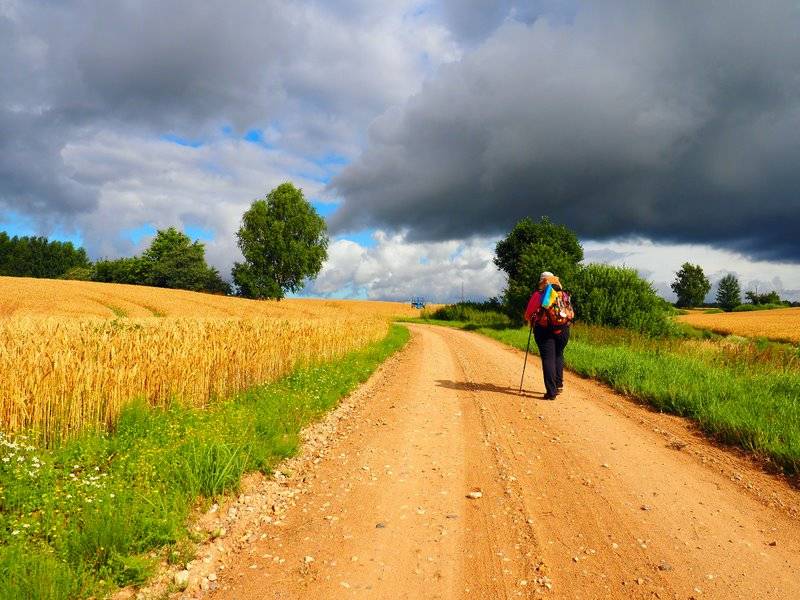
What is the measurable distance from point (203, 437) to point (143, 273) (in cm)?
9194

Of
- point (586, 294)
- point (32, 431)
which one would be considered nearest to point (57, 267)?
point (586, 294)

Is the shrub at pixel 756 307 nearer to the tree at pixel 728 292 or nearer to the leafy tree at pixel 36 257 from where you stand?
the tree at pixel 728 292

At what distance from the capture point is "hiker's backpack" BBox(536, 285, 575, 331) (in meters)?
10.6

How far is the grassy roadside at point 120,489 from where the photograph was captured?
12.4ft

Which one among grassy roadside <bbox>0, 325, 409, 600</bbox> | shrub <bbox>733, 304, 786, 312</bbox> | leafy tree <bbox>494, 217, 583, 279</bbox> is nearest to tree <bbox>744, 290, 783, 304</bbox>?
shrub <bbox>733, 304, 786, 312</bbox>

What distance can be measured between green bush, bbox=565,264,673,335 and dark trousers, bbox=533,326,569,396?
76.9 feet

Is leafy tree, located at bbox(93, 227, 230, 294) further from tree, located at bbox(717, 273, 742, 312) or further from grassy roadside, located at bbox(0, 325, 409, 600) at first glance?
tree, located at bbox(717, 273, 742, 312)

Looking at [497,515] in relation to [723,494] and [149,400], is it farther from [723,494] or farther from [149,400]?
[149,400]

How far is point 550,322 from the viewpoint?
419 inches

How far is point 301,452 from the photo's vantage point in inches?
280

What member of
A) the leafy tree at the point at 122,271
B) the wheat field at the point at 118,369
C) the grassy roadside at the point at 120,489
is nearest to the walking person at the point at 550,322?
the grassy roadside at the point at 120,489

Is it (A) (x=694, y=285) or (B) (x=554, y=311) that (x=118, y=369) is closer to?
(B) (x=554, y=311)

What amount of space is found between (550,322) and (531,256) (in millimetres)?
31674

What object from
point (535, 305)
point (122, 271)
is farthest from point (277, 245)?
point (535, 305)
